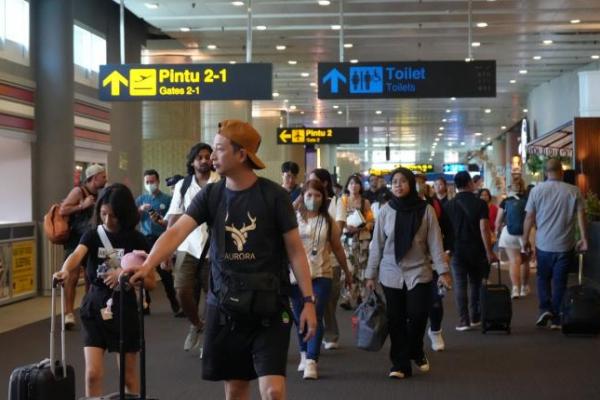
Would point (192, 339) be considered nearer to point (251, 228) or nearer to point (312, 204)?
point (312, 204)

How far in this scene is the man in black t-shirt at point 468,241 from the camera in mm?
9781

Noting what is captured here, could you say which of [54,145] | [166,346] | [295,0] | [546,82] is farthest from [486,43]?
[166,346]

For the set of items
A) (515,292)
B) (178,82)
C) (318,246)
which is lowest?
(515,292)

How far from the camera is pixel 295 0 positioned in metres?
16.3

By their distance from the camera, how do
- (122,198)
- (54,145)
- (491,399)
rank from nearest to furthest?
(122,198), (491,399), (54,145)

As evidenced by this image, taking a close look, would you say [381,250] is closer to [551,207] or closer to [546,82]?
[551,207]

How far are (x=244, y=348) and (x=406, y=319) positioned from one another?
3.42 metres

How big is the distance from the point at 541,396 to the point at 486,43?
15.9 meters

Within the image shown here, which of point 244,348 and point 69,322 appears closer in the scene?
point 244,348

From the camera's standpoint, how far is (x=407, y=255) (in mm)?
7172

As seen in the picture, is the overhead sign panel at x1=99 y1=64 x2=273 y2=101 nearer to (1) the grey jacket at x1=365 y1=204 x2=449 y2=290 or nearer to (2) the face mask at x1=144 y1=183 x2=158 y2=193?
(2) the face mask at x1=144 y1=183 x2=158 y2=193

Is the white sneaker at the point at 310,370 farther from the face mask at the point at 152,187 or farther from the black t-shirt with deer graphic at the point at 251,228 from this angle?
the face mask at the point at 152,187

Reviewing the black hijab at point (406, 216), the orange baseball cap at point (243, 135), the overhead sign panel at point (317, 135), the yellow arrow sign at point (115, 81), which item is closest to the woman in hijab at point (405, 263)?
the black hijab at point (406, 216)

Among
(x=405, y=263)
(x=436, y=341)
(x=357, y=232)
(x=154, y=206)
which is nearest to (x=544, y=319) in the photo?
(x=436, y=341)
